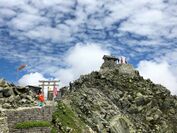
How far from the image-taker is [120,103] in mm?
89688

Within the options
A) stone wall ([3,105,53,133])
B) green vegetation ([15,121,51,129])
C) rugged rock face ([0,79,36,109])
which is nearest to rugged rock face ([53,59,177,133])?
rugged rock face ([0,79,36,109])

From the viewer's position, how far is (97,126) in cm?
6981

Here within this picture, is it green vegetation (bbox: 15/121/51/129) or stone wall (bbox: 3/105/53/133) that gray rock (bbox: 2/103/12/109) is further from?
green vegetation (bbox: 15/121/51/129)

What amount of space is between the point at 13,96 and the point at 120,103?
4121cm

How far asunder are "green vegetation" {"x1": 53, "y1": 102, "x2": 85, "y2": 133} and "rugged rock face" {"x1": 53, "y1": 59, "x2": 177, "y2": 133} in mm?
971

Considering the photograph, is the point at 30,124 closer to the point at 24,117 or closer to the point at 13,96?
the point at 24,117

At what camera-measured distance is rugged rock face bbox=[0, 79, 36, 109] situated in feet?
167

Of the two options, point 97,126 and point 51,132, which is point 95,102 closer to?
point 97,126

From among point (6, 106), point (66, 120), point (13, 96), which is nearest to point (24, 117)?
point (6, 106)

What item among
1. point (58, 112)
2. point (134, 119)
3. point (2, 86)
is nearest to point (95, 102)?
point (134, 119)

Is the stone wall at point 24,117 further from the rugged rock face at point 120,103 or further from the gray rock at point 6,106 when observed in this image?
the rugged rock face at point 120,103

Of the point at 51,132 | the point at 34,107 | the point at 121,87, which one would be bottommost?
the point at 51,132

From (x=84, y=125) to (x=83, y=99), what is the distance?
45.7ft

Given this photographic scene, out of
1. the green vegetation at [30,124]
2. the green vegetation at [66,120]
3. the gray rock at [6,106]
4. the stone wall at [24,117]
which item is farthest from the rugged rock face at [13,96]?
the green vegetation at [66,120]
